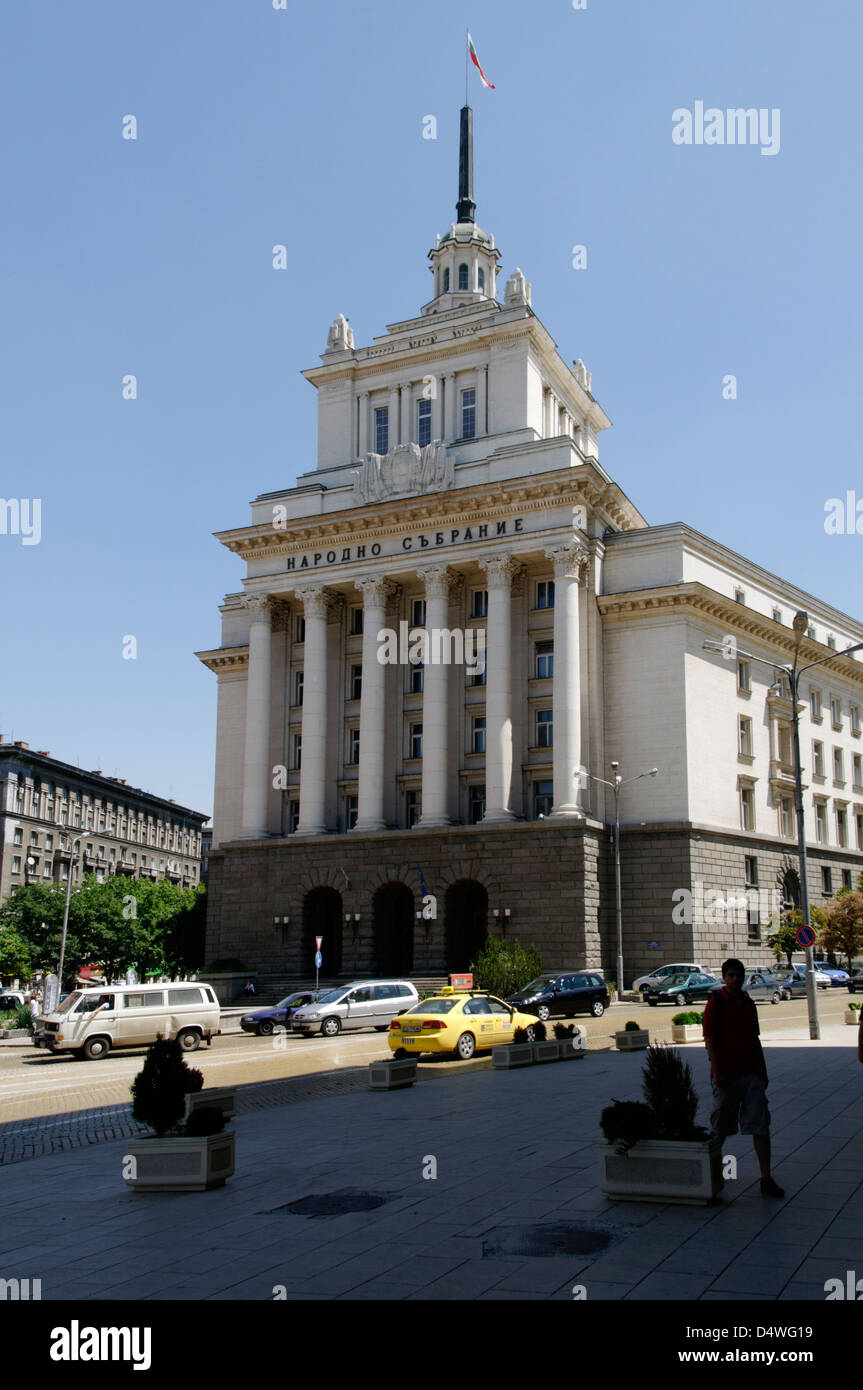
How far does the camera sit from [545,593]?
187 feet

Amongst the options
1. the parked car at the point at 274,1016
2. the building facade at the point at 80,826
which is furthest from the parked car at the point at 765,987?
the building facade at the point at 80,826

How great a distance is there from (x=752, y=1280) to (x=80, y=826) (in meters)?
105

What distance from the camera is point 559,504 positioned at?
178ft

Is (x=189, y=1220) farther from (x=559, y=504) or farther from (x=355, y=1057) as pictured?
(x=559, y=504)

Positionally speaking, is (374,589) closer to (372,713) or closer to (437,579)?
(437,579)

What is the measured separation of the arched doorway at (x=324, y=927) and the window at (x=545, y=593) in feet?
57.2

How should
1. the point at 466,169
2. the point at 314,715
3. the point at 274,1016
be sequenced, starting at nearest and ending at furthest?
the point at 274,1016, the point at 314,715, the point at 466,169

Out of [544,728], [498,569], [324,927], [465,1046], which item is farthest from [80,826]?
[465,1046]

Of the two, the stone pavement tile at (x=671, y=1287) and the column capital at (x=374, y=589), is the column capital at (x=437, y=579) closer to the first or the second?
the column capital at (x=374, y=589)

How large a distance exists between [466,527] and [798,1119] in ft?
142

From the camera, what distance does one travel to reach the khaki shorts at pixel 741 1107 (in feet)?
35.1

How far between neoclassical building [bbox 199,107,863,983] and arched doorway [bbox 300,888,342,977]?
0.13 m

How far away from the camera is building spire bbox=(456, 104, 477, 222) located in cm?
7300
